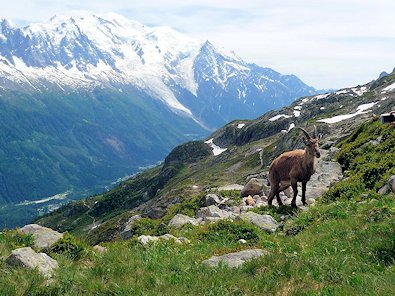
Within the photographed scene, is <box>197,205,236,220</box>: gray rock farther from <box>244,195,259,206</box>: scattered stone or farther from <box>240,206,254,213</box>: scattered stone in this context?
<box>244,195,259,206</box>: scattered stone

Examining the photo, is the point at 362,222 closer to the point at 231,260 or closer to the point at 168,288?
the point at 231,260

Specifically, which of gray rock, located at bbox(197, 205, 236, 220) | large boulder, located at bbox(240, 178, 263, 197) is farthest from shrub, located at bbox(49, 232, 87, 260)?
large boulder, located at bbox(240, 178, 263, 197)

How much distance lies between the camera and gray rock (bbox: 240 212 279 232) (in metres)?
18.2

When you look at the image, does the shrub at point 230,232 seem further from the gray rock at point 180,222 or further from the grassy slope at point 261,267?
the gray rock at point 180,222

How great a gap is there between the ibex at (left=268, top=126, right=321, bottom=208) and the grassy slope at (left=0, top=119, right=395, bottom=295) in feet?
16.5

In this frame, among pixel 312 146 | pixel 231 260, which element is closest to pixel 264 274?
pixel 231 260

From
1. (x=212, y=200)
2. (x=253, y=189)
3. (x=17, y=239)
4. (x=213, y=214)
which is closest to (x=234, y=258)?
(x=17, y=239)

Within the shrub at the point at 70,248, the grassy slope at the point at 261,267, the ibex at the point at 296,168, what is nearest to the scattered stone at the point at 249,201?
the ibex at the point at 296,168

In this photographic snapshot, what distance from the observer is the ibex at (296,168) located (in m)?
21.3

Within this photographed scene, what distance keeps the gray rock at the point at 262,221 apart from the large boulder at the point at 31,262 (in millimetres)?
9536

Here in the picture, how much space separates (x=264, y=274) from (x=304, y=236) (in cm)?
499

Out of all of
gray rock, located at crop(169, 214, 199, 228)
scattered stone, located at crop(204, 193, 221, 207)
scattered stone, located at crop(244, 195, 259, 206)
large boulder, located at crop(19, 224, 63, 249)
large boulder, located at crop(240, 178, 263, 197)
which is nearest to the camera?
large boulder, located at crop(19, 224, 63, 249)

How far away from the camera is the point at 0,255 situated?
11.0 m

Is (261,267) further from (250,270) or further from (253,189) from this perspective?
(253,189)
